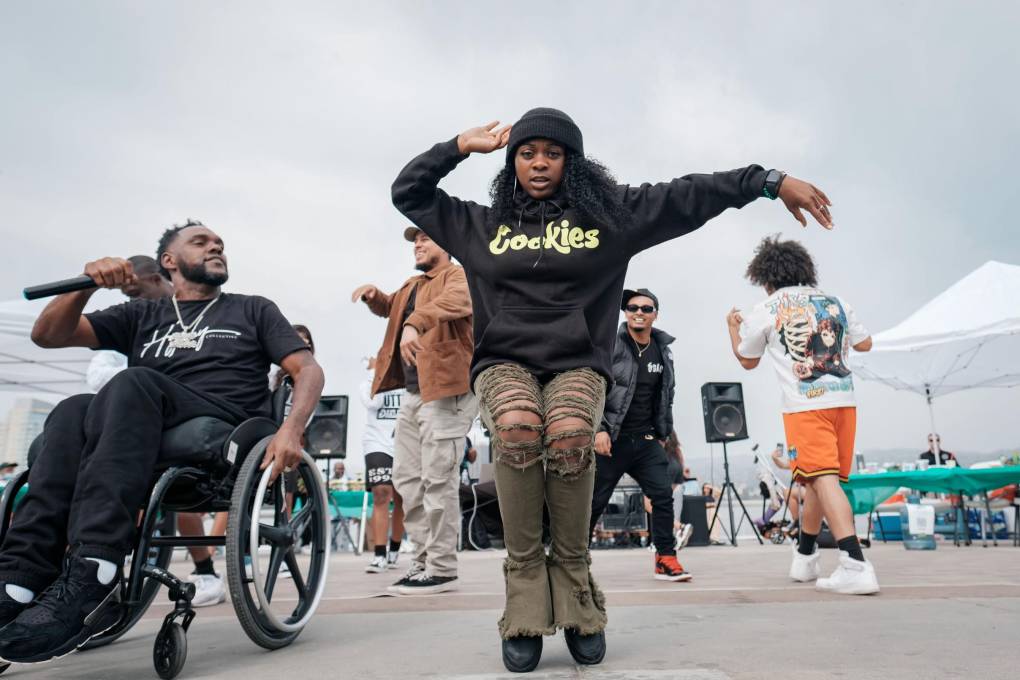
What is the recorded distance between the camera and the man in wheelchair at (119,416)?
1.67 meters

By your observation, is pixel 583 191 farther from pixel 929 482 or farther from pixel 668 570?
pixel 929 482

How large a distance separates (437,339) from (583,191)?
2003 millimetres

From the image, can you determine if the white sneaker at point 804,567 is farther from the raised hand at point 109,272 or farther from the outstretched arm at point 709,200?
the raised hand at point 109,272

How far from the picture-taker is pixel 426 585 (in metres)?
3.71

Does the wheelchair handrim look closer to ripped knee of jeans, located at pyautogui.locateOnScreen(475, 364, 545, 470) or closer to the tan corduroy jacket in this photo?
ripped knee of jeans, located at pyautogui.locateOnScreen(475, 364, 545, 470)

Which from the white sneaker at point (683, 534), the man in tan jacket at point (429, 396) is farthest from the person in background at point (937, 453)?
the man in tan jacket at point (429, 396)

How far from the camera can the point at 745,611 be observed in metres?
2.74

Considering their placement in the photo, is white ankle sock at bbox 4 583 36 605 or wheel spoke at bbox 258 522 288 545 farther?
wheel spoke at bbox 258 522 288 545

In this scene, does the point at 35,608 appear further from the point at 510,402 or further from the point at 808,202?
the point at 808,202

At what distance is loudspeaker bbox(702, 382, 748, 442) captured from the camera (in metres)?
10.4

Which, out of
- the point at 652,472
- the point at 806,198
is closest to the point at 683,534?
the point at 652,472

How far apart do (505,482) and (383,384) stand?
2.58 meters

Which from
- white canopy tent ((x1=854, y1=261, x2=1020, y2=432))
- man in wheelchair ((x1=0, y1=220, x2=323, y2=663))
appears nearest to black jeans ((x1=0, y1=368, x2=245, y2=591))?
man in wheelchair ((x1=0, y1=220, x2=323, y2=663))

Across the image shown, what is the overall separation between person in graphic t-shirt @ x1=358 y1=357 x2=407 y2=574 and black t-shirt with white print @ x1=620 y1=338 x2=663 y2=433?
219 cm
